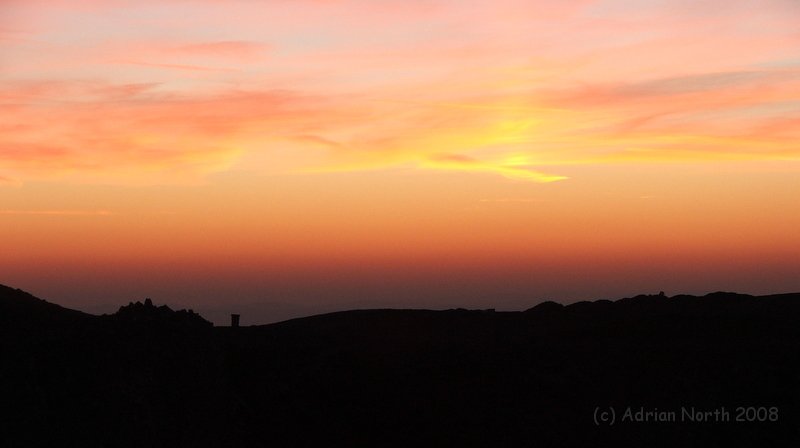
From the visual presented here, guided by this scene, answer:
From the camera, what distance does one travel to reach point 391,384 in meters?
35.0

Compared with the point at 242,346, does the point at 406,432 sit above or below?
below

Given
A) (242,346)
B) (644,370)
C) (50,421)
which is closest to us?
(50,421)

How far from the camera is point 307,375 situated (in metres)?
35.8

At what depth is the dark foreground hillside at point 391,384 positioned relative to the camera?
30.4 metres

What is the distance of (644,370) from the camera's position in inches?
1352

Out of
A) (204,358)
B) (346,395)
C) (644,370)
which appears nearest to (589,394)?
(644,370)

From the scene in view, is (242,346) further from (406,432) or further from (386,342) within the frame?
(406,432)

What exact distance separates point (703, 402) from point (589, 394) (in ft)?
13.0

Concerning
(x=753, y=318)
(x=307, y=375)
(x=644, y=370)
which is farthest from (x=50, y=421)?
(x=753, y=318)

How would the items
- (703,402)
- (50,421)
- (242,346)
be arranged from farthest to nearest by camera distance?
(242,346) → (703,402) → (50,421)

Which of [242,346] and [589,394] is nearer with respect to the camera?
[589,394]

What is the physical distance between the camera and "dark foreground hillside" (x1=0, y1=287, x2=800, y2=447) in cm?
3042

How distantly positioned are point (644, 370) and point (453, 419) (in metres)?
7.65

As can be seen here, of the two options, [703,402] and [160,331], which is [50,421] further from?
[703,402]
